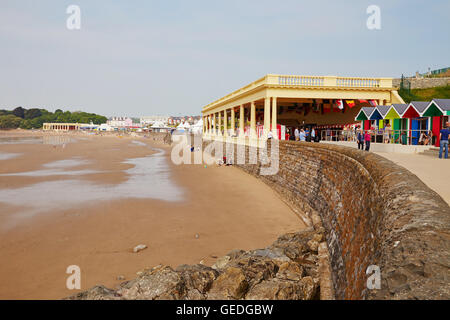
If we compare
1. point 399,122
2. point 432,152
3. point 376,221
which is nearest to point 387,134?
point 399,122

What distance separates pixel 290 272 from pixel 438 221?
13.9ft

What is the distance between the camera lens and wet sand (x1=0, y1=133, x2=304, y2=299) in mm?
7848

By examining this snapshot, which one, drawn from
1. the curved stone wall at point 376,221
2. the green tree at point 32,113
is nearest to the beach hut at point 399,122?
the curved stone wall at point 376,221

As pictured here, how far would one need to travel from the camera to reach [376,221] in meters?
4.50

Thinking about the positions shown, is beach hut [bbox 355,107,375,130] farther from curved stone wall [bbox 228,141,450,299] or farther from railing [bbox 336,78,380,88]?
curved stone wall [bbox 228,141,450,299]

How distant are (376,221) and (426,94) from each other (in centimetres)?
4755

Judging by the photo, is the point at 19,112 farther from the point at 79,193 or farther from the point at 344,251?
the point at 344,251

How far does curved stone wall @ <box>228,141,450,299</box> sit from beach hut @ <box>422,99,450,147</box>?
760cm

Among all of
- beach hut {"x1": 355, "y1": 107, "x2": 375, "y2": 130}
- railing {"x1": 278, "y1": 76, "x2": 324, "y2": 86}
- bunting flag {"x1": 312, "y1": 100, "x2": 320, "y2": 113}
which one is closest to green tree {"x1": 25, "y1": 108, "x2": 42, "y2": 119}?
bunting flag {"x1": 312, "y1": 100, "x2": 320, "y2": 113}

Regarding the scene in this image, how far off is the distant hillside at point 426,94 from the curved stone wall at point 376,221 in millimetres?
35273

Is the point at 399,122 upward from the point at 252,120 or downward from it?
downward

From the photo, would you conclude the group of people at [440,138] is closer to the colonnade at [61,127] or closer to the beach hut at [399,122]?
the beach hut at [399,122]

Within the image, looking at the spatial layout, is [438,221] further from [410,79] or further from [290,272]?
[410,79]

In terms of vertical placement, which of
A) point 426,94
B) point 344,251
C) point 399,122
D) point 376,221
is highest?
point 426,94
